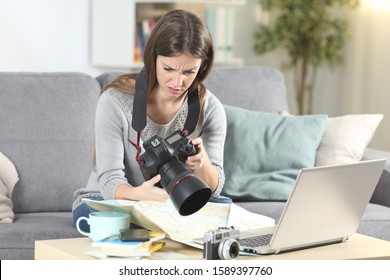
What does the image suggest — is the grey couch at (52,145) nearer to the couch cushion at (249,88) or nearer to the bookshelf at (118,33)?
the couch cushion at (249,88)

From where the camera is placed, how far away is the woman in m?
2.16

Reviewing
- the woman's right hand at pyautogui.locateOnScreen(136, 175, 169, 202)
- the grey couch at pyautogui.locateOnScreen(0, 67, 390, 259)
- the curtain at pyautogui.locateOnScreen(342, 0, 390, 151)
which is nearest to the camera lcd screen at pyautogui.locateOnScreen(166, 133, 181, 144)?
the woman's right hand at pyautogui.locateOnScreen(136, 175, 169, 202)

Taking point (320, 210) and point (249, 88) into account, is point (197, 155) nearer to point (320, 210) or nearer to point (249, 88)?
point (320, 210)

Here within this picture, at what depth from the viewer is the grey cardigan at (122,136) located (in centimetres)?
224

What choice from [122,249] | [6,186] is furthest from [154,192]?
[6,186]

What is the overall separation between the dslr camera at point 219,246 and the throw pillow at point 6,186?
110 centimetres

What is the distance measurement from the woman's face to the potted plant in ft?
9.25

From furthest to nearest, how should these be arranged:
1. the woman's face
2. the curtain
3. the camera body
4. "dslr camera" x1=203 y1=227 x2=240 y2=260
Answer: the curtain < the woman's face < the camera body < "dslr camera" x1=203 y1=227 x2=240 y2=260

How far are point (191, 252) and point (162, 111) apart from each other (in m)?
0.69

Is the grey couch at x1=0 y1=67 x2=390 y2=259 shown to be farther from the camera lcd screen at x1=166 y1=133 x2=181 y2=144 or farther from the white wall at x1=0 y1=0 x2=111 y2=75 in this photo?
the white wall at x1=0 y1=0 x2=111 y2=75

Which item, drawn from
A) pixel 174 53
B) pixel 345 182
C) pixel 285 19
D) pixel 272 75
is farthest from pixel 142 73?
pixel 285 19

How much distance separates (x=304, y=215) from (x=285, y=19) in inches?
134

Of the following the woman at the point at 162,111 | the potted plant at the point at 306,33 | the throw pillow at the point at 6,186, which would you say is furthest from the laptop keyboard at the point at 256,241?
the potted plant at the point at 306,33
